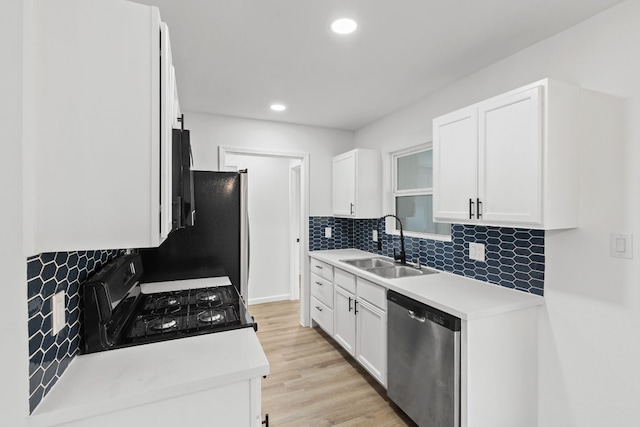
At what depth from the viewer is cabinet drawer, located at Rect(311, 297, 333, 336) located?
3248mm

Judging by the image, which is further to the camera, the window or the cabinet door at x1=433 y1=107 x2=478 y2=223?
the window

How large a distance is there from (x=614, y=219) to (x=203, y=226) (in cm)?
254

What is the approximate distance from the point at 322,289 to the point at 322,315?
0.95ft

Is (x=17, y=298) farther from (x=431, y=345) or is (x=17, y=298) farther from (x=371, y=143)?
(x=371, y=143)

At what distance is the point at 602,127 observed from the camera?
5.32ft

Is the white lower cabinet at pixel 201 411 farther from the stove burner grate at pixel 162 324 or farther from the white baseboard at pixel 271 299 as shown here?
the white baseboard at pixel 271 299

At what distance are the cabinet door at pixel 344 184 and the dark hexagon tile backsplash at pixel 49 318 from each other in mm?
2607

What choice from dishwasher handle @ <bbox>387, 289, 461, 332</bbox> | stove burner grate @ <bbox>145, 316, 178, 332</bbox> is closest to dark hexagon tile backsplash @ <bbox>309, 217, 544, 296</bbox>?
dishwasher handle @ <bbox>387, 289, 461, 332</bbox>

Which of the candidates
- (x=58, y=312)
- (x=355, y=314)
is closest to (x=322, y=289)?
(x=355, y=314)

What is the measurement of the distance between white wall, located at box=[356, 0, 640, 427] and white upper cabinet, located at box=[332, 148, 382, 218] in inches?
66.9

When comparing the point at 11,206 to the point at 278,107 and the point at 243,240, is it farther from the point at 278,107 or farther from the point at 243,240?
the point at 278,107

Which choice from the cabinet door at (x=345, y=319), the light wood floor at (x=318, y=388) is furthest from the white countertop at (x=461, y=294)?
the light wood floor at (x=318, y=388)

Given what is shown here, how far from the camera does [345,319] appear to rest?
116 inches

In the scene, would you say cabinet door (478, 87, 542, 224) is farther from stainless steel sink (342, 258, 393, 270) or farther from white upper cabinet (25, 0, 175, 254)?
white upper cabinet (25, 0, 175, 254)
